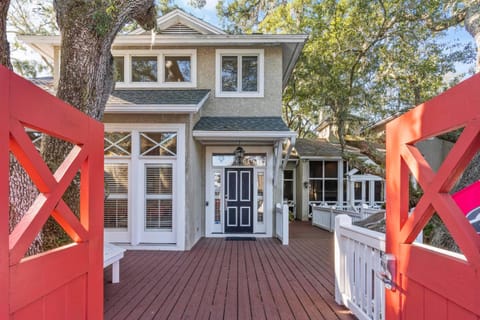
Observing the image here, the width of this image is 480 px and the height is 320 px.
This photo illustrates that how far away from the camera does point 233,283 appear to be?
4.52 meters

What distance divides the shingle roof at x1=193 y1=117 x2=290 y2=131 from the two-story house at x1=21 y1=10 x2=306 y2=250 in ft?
0.08

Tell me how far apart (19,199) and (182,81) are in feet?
20.9

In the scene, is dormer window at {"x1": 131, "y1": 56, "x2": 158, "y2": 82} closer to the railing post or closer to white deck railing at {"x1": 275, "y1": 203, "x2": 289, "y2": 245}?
white deck railing at {"x1": 275, "y1": 203, "x2": 289, "y2": 245}

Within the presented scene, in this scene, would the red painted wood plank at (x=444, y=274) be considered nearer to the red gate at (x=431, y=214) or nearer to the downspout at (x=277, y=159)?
the red gate at (x=431, y=214)

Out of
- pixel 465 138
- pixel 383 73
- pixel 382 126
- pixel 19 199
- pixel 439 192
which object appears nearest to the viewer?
pixel 465 138

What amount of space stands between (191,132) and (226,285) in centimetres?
378

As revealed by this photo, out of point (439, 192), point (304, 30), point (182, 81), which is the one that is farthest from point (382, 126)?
point (439, 192)

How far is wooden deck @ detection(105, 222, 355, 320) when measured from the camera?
354 centimetres

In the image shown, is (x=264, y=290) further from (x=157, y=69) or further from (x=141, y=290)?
(x=157, y=69)

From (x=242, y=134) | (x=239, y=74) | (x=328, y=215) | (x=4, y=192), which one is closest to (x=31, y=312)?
(x=4, y=192)

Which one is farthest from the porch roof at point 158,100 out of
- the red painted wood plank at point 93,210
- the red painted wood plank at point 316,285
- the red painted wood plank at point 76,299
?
the red painted wood plank at point 76,299

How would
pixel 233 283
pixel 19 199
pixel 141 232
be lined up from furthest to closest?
1. pixel 141 232
2. pixel 233 283
3. pixel 19 199

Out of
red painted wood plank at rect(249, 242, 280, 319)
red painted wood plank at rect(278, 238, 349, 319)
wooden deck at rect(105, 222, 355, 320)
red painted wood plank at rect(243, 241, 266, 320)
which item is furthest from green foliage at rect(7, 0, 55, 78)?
red painted wood plank at rect(278, 238, 349, 319)

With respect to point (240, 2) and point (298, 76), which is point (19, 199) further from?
point (240, 2)
